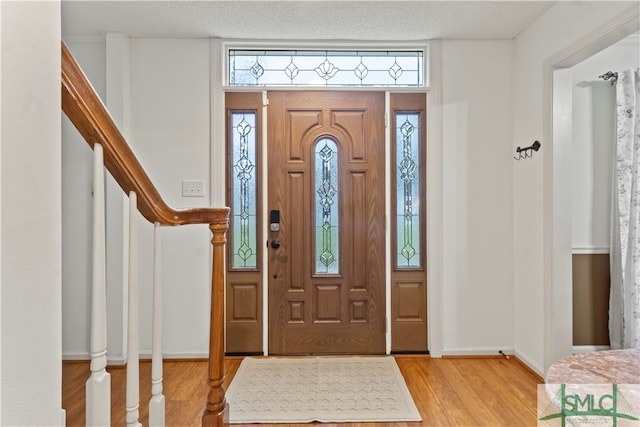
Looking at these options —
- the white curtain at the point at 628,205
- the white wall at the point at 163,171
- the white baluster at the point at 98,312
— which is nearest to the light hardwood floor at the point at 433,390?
the white wall at the point at 163,171

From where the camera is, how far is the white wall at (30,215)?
0.55 meters

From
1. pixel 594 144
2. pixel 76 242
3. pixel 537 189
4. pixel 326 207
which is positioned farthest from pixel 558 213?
pixel 76 242

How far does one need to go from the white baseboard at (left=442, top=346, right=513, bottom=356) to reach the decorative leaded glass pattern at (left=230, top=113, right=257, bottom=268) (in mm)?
1725

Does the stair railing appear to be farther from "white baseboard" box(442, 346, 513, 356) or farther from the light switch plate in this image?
"white baseboard" box(442, 346, 513, 356)

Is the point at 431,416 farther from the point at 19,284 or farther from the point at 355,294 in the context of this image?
the point at 19,284

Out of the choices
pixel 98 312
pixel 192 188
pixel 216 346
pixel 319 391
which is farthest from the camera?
pixel 192 188

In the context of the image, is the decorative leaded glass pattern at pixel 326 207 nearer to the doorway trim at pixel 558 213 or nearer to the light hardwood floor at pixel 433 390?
the light hardwood floor at pixel 433 390

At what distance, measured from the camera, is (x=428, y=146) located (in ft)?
9.96

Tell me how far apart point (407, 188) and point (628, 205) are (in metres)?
1.54

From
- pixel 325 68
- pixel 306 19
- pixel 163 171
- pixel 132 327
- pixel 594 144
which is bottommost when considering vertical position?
pixel 132 327

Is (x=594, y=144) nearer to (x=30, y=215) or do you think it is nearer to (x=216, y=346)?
(x=216, y=346)

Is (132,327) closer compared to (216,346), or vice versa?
(132,327)

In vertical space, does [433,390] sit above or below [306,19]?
below

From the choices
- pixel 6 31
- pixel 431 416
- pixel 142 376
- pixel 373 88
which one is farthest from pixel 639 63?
pixel 142 376
